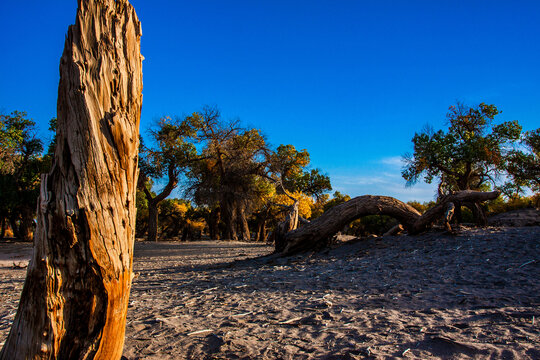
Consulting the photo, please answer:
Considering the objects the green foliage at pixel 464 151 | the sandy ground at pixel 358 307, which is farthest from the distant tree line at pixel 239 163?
the sandy ground at pixel 358 307

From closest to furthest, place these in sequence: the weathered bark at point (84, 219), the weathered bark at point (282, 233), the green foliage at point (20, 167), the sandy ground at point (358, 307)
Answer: the weathered bark at point (84, 219), the sandy ground at point (358, 307), the weathered bark at point (282, 233), the green foliage at point (20, 167)

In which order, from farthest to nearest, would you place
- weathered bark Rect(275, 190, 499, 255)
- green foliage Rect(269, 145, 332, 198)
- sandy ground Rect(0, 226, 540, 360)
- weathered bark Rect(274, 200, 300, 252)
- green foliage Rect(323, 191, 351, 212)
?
green foliage Rect(323, 191, 351, 212)
green foliage Rect(269, 145, 332, 198)
weathered bark Rect(274, 200, 300, 252)
weathered bark Rect(275, 190, 499, 255)
sandy ground Rect(0, 226, 540, 360)

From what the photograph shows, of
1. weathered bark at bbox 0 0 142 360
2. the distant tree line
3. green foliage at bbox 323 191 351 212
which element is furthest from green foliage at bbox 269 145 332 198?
weathered bark at bbox 0 0 142 360

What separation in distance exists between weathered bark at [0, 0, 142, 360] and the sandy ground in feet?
2.26

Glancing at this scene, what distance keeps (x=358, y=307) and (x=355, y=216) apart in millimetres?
5151

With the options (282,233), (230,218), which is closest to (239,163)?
(230,218)

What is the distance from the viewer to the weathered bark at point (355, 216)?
8.20 metres

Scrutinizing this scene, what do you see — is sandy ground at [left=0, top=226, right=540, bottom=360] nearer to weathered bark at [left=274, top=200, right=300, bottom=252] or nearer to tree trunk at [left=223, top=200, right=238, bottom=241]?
weathered bark at [left=274, top=200, right=300, bottom=252]

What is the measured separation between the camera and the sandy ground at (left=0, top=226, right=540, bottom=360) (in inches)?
101

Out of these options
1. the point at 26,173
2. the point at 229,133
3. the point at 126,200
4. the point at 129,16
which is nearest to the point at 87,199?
the point at 126,200

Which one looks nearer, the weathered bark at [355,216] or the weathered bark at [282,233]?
the weathered bark at [355,216]

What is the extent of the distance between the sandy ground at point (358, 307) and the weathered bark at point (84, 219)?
2.26ft

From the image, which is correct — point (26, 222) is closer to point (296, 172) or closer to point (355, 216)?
point (296, 172)

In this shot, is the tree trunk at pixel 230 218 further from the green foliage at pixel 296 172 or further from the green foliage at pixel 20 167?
the green foliage at pixel 20 167
